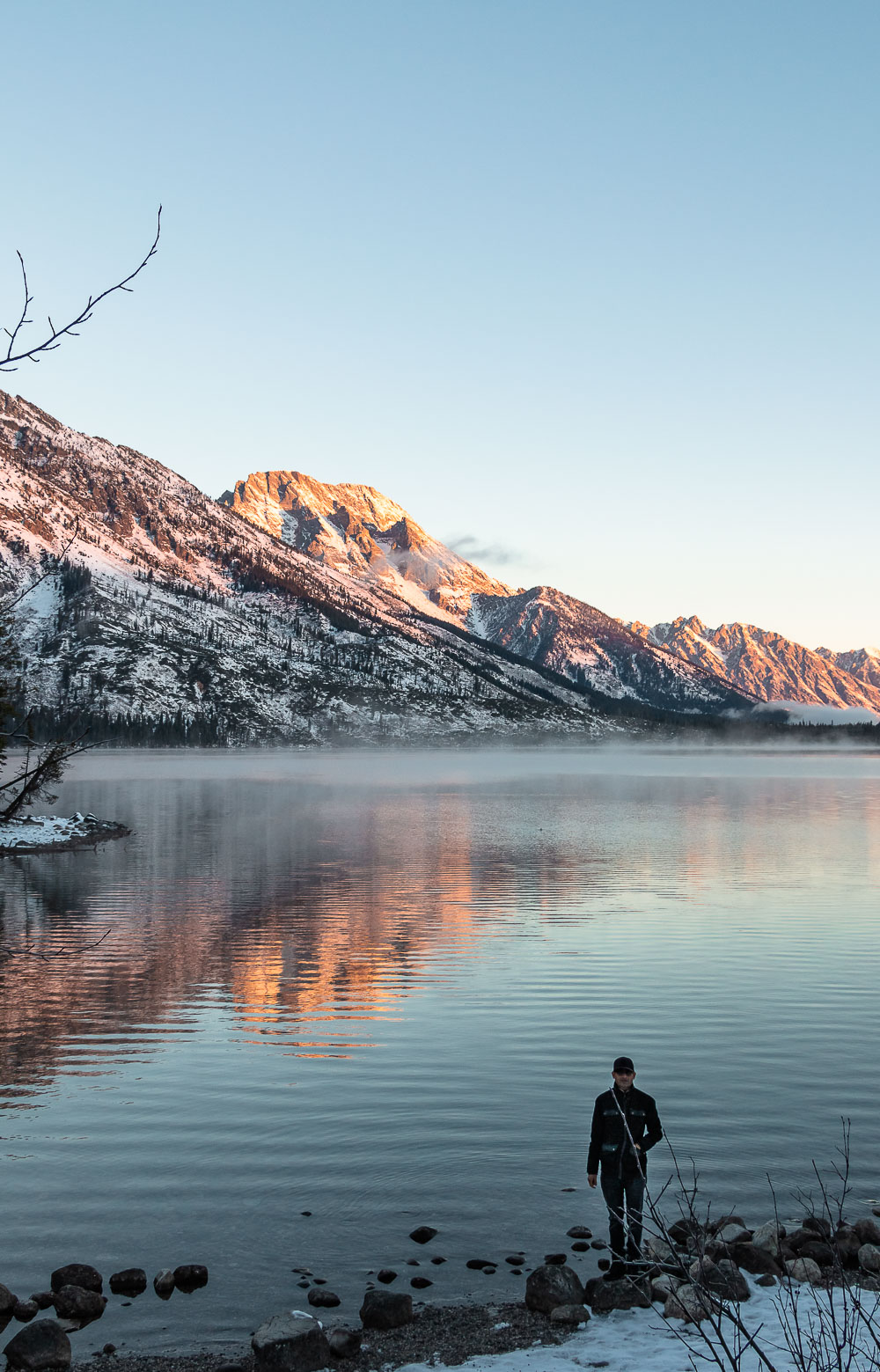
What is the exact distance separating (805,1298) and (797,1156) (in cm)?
589

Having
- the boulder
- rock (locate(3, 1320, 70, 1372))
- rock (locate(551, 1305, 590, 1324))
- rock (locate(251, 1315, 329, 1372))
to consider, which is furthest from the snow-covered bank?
the boulder

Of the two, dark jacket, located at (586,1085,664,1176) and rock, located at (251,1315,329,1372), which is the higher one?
dark jacket, located at (586,1085,664,1176)

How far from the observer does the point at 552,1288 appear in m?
13.7

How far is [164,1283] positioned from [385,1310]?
3302mm

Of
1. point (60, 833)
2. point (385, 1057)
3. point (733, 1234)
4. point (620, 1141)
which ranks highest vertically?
point (620, 1141)

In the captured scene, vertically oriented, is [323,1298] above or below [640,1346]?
below

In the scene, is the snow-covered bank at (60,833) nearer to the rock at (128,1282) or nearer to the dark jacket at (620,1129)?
the rock at (128,1282)

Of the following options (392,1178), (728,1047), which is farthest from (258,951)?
(392,1178)

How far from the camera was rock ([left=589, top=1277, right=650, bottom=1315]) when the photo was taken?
13.8m

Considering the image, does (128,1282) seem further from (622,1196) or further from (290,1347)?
(622,1196)

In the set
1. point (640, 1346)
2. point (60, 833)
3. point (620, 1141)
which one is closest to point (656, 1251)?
point (620, 1141)

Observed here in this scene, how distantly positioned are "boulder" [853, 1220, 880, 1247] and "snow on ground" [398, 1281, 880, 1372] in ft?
5.25

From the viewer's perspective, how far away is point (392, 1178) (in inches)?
712

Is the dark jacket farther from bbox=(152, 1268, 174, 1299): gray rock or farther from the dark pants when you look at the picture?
bbox=(152, 1268, 174, 1299): gray rock
